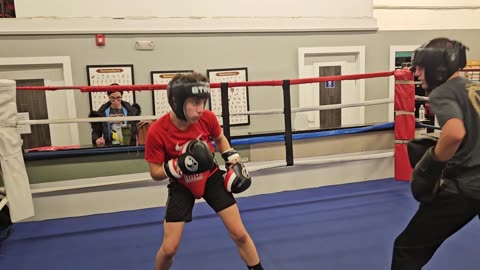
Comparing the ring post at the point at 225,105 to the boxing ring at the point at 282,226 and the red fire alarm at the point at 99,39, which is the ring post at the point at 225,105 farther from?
the red fire alarm at the point at 99,39

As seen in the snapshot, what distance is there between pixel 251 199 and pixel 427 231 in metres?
1.82

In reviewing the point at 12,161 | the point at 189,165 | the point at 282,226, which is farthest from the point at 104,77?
the point at 189,165

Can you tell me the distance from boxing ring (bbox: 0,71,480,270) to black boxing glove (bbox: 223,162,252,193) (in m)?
0.56

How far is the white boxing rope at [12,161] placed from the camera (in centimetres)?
237

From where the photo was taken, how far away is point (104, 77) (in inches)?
171

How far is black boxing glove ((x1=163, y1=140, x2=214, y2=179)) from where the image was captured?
149cm

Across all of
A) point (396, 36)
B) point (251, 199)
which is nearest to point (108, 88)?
point (251, 199)

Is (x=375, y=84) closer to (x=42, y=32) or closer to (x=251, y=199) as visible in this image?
(x=251, y=199)

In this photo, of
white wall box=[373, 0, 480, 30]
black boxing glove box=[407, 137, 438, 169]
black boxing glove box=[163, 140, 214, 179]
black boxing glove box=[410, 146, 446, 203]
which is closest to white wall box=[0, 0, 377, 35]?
white wall box=[373, 0, 480, 30]

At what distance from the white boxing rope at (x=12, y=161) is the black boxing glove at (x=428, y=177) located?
2295 millimetres

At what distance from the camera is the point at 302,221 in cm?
256

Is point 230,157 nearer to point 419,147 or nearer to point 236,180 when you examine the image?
point 236,180

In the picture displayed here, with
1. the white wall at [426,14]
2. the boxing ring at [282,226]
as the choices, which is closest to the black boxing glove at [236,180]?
the boxing ring at [282,226]

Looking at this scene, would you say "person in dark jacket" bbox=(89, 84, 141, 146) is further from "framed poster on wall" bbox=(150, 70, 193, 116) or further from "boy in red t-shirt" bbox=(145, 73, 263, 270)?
"boy in red t-shirt" bbox=(145, 73, 263, 270)
